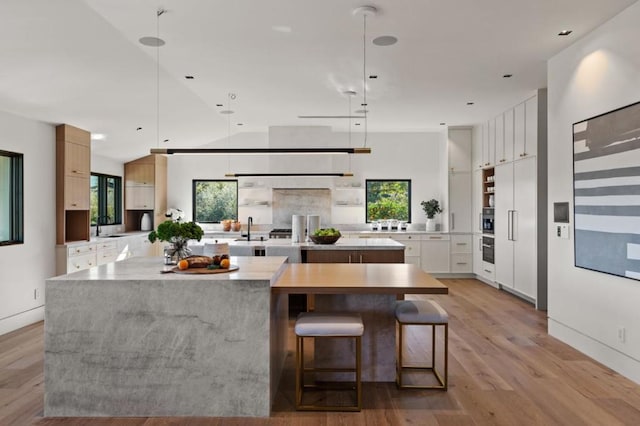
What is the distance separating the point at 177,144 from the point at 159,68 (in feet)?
13.0

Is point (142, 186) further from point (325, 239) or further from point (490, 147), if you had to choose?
point (490, 147)

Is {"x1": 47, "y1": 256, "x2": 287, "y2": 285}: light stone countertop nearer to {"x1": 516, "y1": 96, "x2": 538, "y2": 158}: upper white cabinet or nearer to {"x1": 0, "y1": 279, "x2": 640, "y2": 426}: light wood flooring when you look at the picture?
{"x1": 0, "y1": 279, "x2": 640, "y2": 426}: light wood flooring

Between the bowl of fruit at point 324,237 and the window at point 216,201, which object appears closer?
the bowl of fruit at point 324,237

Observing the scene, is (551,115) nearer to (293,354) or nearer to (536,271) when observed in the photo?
(536,271)

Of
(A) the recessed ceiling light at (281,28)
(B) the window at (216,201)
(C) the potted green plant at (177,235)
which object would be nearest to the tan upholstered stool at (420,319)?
(C) the potted green plant at (177,235)

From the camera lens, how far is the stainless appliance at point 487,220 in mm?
7218

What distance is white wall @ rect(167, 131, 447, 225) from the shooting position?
28.5 ft

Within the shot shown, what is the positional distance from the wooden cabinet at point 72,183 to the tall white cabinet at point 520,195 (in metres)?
5.87

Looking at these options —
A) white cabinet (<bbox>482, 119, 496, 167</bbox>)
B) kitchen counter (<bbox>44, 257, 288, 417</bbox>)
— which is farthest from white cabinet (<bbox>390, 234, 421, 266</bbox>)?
kitchen counter (<bbox>44, 257, 288, 417</bbox>)

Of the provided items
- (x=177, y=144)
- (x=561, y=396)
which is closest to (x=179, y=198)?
(x=177, y=144)

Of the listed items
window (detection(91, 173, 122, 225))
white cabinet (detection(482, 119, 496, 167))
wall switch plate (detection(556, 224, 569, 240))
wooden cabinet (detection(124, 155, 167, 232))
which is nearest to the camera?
wall switch plate (detection(556, 224, 569, 240))

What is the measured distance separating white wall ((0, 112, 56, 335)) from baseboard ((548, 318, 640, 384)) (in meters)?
5.69

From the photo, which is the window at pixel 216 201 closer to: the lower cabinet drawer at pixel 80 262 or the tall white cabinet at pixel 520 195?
the lower cabinet drawer at pixel 80 262

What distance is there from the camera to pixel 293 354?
155 inches
